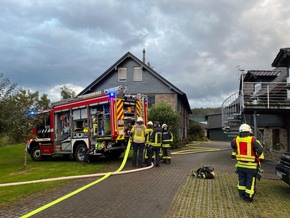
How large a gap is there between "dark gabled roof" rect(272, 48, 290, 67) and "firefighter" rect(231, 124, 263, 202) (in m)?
9.31

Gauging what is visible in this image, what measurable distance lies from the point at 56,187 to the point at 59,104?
706 centimetres

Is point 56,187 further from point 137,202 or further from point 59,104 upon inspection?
point 59,104

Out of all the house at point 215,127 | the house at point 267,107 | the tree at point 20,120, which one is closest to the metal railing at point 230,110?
the house at point 267,107

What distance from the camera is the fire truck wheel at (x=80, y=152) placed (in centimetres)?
1333

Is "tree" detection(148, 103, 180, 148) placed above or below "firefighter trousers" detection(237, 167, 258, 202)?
above

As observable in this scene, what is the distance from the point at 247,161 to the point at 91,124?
296 inches

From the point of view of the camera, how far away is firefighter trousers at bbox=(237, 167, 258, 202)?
6.55m

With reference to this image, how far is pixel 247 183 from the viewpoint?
21.9 feet

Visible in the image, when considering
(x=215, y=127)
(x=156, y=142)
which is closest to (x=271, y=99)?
(x=156, y=142)

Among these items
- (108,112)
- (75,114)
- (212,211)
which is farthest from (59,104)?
(212,211)

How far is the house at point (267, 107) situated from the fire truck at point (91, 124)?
5.10 metres

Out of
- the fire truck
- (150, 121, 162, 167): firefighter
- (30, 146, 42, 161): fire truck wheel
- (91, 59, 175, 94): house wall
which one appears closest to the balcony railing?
(150, 121, 162, 167): firefighter

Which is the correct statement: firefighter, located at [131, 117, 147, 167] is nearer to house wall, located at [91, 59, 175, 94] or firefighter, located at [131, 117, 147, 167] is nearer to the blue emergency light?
the blue emergency light

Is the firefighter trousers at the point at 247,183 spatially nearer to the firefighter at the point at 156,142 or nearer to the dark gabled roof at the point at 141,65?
the firefighter at the point at 156,142
